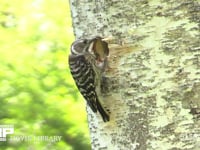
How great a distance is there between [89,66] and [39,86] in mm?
1466

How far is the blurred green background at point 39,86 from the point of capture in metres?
4.91

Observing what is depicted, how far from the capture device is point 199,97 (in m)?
2.94

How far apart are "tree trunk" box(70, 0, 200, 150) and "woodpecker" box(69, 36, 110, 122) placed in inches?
2.7

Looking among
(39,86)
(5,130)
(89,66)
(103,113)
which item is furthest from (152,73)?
(5,130)

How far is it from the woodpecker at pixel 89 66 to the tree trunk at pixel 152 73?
0.07m

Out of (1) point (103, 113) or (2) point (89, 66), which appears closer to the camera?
(1) point (103, 113)

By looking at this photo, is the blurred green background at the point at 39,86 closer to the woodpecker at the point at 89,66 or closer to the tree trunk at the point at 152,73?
the woodpecker at the point at 89,66

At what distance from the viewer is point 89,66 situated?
11.7 ft

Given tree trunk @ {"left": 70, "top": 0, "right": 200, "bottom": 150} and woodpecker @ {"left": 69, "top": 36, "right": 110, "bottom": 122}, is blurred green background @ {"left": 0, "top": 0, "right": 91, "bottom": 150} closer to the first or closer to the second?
woodpecker @ {"left": 69, "top": 36, "right": 110, "bottom": 122}

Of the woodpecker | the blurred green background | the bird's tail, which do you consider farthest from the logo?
the bird's tail

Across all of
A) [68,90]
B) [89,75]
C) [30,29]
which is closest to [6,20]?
[30,29]

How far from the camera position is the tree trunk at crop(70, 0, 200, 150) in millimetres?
2945

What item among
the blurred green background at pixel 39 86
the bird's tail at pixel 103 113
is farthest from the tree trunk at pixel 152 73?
the blurred green background at pixel 39 86

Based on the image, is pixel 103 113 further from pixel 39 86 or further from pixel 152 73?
pixel 39 86
